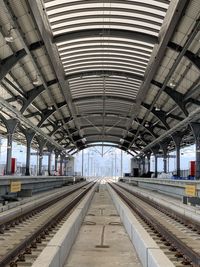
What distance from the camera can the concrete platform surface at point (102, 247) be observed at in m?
8.66

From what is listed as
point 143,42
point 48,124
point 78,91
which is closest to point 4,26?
point 143,42

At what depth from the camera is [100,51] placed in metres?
25.8

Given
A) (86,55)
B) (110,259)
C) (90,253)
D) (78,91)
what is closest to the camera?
(110,259)

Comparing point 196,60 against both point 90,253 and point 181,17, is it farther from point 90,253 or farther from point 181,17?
point 90,253

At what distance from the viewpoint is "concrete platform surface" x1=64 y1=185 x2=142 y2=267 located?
8656 millimetres

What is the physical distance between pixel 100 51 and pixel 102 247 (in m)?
17.5

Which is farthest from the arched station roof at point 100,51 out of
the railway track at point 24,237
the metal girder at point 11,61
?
the railway track at point 24,237

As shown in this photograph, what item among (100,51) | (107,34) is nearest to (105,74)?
(100,51)

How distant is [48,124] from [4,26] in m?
29.5

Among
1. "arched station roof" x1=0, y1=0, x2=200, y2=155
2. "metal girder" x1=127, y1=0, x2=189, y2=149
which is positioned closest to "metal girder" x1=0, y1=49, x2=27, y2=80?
"arched station roof" x1=0, y1=0, x2=200, y2=155

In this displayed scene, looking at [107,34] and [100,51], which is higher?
[100,51]

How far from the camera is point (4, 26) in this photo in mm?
19234

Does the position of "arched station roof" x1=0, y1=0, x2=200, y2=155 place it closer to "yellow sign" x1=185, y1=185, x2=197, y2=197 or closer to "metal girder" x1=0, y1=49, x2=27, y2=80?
"metal girder" x1=0, y1=49, x2=27, y2=80

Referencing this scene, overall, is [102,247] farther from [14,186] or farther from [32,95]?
[32,95]
